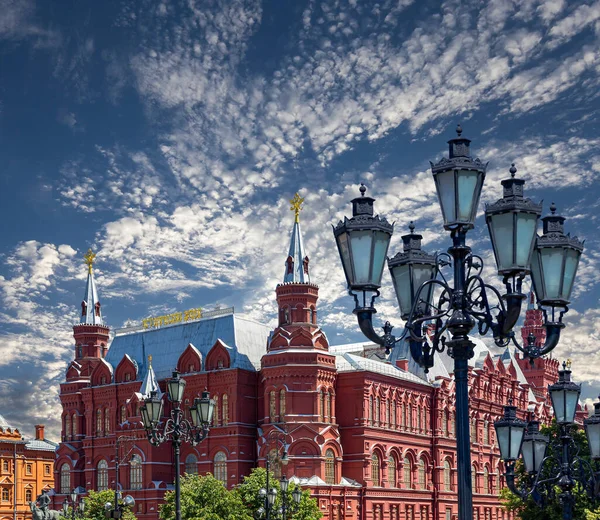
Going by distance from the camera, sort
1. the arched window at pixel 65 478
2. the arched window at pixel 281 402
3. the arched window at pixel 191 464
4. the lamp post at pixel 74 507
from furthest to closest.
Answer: the arched window at pixel 65 478, the arched window at pixel 191 464, the arched window at pixel 281 402, the lamp post at pixel 74 507

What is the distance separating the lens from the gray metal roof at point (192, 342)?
2884 inches

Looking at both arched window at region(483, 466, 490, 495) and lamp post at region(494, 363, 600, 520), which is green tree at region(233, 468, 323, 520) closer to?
arched window at region(483, 466, 490, 495)

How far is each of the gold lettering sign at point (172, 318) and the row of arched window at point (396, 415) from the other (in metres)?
17.0

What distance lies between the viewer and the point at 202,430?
2689 cm

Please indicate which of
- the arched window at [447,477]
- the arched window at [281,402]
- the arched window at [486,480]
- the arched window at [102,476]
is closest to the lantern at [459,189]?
the arched window at [281,402]

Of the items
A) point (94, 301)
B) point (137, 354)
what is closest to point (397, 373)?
point (137, 354)

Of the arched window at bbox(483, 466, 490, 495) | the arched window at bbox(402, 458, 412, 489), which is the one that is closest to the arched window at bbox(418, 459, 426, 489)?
the arched window at bbox(402, 458, 412, 489)

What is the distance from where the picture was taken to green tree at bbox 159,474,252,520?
5622 cm

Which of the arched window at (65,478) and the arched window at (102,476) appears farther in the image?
the arched window at (65,478)

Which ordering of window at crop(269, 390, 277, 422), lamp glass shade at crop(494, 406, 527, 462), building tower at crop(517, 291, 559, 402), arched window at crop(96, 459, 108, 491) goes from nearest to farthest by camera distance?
lamp glass shade at crop(494, 406, 527, 462)
window at crop(269, 390, 277, 422)
arched window at crop(96, 459, 108, 491)
building tower at crop(517, 291, 559, 402)

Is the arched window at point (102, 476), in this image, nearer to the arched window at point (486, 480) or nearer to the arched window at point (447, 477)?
the arched window at point (447, 477)

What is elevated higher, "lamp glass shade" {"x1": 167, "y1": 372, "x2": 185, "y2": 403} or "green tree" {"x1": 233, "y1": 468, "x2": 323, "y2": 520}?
"lamp glass shade" {"x1": 167, "y1": 372, "x2": 185, "y2": 403}

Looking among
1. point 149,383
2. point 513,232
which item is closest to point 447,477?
point 149,383

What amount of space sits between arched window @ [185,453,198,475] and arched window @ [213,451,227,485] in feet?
7.26
